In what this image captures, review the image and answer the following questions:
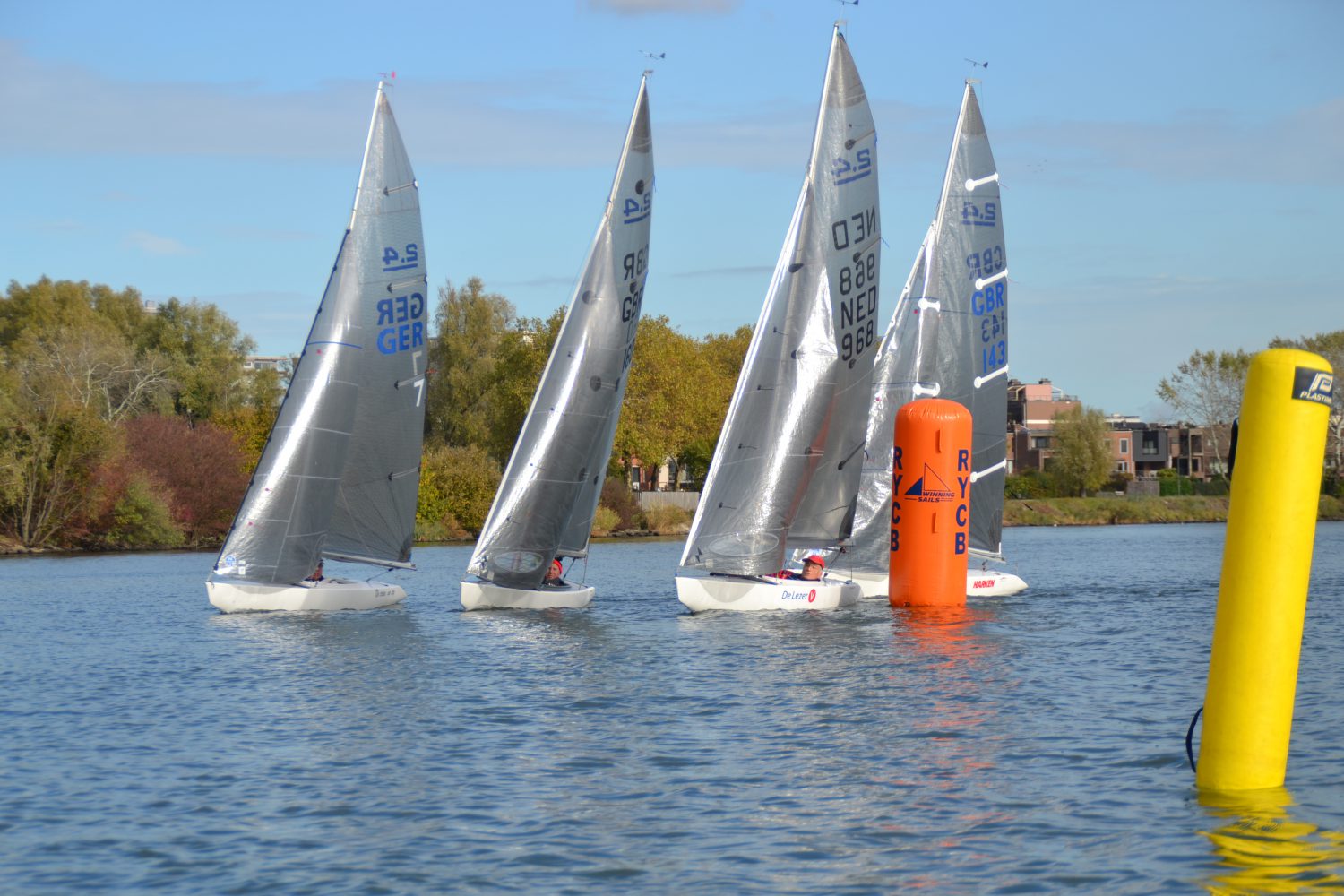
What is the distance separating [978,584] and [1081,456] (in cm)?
7930

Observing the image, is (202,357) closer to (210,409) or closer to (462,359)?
(210,409)

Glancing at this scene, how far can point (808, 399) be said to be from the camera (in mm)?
28328

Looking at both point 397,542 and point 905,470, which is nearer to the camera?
point 905,470

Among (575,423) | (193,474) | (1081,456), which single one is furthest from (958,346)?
(1081,456)

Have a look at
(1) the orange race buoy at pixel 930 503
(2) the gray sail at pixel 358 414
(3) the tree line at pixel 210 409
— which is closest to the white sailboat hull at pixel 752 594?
(1) the orange race buoy at pixel 930 503

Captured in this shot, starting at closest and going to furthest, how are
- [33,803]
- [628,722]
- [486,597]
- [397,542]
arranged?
[33,803]
[628,722]
[486,597]
[397,542]

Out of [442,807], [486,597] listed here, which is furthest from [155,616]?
[442,807]

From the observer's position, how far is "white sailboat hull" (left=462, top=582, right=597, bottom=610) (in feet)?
91.8

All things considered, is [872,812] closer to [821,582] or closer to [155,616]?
[821,582]

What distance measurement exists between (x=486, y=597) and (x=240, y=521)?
186 inches

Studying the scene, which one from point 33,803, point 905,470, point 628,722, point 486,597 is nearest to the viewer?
point 33,803

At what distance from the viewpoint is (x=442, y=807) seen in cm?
1180

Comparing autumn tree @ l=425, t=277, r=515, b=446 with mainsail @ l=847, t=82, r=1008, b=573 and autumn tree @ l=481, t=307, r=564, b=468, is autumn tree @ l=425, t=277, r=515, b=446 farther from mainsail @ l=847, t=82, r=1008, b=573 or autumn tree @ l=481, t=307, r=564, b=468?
mainsail @ l=847, t=82, r=1008, b=573

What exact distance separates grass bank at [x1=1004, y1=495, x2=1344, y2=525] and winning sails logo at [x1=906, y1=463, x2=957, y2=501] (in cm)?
6086
